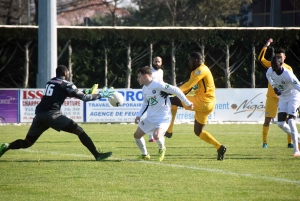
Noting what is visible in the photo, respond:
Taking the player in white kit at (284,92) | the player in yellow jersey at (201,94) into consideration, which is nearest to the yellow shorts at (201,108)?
the player in yellow jersey at (201,94)

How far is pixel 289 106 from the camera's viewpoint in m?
14.8

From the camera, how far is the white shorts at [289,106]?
14695 millimetres

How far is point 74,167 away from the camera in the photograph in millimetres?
12625

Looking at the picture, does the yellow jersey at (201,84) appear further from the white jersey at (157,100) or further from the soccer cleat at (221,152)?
the soccer cleat at (221,152)

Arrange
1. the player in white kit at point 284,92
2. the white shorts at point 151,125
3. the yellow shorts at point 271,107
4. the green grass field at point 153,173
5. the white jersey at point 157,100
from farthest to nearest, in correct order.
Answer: the yellow shorts at point 271,107, the player in white kit at point 284,92, the white shorts at point 151,125, the white jersey at point 157,100, the green grass field at point 153,173

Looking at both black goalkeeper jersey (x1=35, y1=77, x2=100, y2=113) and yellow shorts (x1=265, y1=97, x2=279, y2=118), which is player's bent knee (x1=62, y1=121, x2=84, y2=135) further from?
yellow shorts (x1=265, y1=97, x2=279, y2=118)

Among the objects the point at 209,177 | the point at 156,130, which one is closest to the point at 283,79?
the point at 156,130

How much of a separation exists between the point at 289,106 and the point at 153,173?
4208 mm

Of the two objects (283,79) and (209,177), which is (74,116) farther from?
(209,177)

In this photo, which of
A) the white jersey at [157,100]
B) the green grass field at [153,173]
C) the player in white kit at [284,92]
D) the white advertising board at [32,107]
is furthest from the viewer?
the white advertising board at [32,107]

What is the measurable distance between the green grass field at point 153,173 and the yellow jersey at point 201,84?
1214 millimetres

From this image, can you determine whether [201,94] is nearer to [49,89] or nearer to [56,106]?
[56,106]

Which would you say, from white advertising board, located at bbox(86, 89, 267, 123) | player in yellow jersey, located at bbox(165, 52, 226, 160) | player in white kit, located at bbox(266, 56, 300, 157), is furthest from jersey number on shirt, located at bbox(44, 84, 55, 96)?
white advertising board, located at bbox(86, 89, 267, 123)

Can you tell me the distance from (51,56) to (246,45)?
1036cm
